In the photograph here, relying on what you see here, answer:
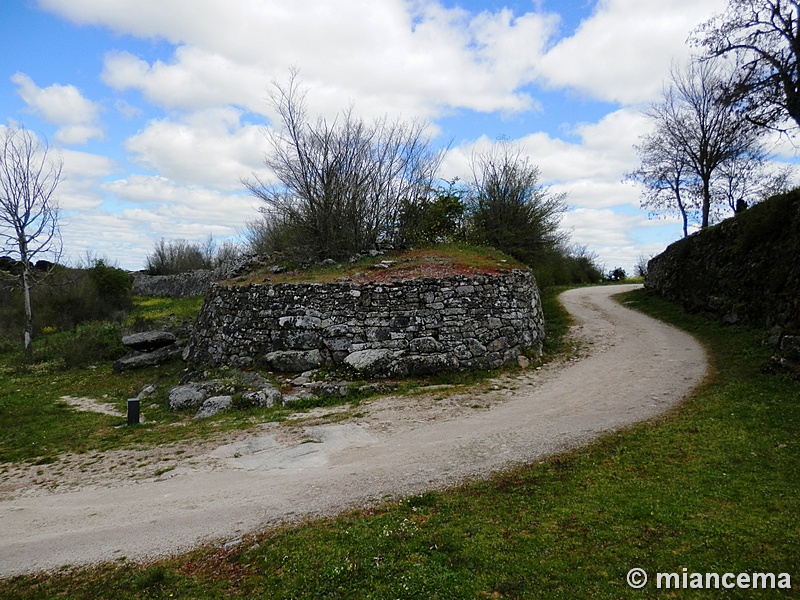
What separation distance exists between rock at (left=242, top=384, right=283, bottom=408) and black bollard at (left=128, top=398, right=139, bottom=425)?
2476 millimetres

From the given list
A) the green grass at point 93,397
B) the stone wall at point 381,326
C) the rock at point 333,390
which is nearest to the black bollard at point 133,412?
the green grass at point 93,397

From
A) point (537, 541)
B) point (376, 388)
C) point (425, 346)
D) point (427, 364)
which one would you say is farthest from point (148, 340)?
point (537, 541)

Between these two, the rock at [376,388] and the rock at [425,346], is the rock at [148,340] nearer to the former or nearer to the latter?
the rock at [376,388]

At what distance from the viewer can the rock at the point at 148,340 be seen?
17859mm

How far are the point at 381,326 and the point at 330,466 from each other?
22.6 ft

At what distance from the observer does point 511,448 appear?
301 inches

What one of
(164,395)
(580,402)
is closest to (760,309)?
(580,402)

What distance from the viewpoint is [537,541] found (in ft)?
15.7

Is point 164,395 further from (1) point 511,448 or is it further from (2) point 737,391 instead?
(2) point 737,391

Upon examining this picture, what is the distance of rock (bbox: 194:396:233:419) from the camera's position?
34.9ft

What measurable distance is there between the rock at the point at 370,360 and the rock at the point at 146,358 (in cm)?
889

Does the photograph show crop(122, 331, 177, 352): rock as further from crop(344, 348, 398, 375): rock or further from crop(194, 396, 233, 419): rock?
crop(344, 348, 398, 375): rock

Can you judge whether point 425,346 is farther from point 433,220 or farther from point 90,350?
point 90,350

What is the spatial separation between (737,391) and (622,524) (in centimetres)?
668
